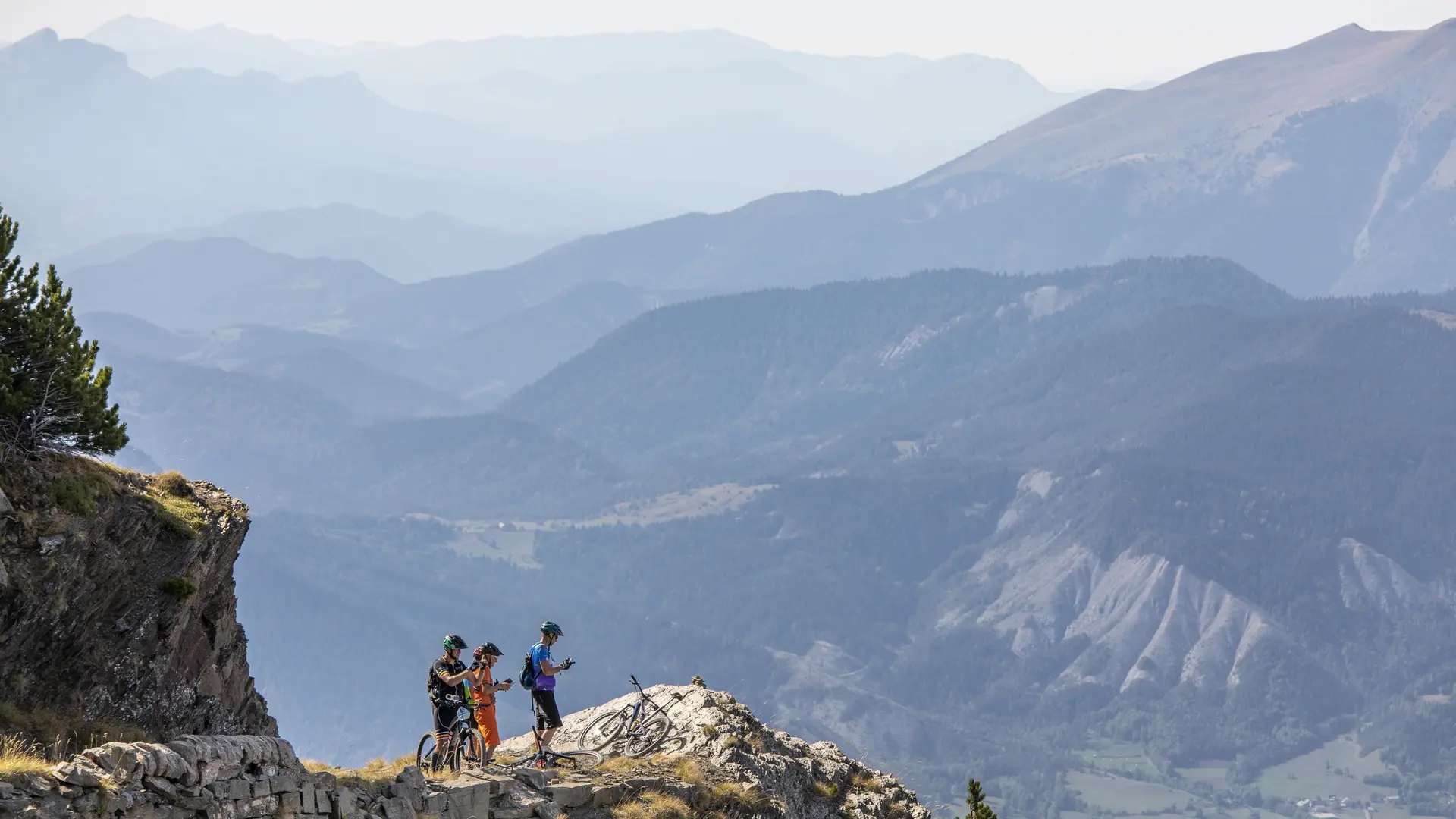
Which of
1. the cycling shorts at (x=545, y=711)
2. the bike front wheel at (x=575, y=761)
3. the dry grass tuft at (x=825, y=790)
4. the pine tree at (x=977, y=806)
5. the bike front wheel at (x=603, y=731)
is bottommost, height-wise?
the pine tree at (x=977, y=806)

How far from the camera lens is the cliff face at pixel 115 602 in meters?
35.3

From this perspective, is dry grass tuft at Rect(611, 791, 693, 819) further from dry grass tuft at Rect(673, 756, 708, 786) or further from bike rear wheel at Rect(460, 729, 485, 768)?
bike rear wheel at Rect(460, 729, 485, 768)

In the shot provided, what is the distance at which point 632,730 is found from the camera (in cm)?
4406

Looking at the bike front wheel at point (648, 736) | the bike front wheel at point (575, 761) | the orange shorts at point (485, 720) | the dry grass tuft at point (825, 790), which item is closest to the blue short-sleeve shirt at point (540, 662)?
the bike front wheel at point (575, 761)

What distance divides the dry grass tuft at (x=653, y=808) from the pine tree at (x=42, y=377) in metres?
12.8

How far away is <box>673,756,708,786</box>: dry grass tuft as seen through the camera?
3966cm

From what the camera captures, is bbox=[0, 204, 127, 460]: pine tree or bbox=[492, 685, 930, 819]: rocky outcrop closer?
bbox=[0, 204, 127, 460]: pine tree

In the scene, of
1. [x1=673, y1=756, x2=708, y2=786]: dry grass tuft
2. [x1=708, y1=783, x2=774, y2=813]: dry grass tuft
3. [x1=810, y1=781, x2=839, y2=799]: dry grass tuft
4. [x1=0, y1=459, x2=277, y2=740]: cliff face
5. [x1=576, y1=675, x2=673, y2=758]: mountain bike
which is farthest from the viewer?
[x1=810, y1=781, x2=839, y2=799]: dry grass tuft

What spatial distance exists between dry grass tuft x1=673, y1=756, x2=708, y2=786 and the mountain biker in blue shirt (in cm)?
296

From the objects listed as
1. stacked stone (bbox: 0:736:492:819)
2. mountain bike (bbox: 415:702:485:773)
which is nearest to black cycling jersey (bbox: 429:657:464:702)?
mountain bike (bbox: 415:702:485:773)

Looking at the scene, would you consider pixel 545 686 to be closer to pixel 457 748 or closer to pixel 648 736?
pixel 457 748

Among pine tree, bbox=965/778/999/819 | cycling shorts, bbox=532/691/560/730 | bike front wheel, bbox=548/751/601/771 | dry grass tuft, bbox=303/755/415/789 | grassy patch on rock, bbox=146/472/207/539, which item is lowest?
pine tree, bbox=965/778/999/819

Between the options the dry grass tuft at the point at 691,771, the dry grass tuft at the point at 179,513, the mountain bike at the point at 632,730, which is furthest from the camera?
the mountain bike at the point at 632,730

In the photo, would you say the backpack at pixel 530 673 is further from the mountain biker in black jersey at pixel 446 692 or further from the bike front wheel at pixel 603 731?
the bike front wheel at pixel 603 731
